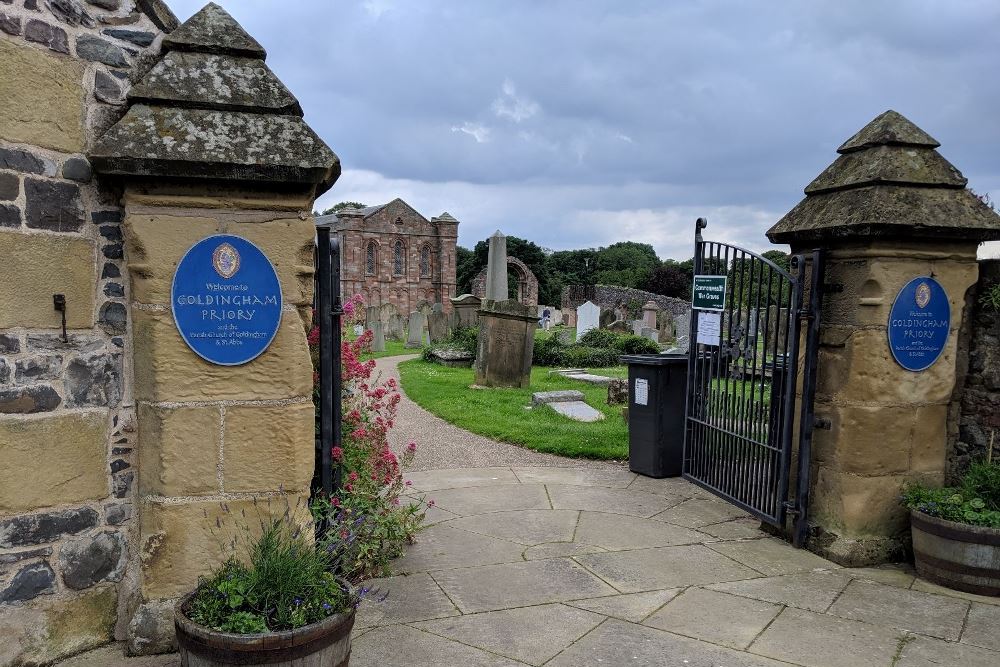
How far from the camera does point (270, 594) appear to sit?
2953mm

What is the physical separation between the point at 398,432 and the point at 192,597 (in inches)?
271

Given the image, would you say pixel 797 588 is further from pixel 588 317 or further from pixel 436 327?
pixel 436 327

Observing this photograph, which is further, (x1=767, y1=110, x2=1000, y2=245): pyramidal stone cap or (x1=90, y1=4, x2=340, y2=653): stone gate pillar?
(x1=767, y1=110, x2=1000, y2=245): pyramidal stone cap

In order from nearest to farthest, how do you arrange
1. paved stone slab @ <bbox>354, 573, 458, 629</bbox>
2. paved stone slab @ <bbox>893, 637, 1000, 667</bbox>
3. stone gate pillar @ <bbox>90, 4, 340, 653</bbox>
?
1. stone gate pillar @ <bbox>90, 4, 340, 653</bbox>
2. paved stone slab @ <bbox>893, 637, 1000, 667</bbox>
3. paved stone slab @ <bbox>354, 573, 458, 629</bbox>

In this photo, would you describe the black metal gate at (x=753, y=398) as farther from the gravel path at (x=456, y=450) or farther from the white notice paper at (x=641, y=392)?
the gravel path at (x=456, y=450)

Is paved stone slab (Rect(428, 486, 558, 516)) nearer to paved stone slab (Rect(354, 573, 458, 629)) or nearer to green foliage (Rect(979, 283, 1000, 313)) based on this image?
paved stone slab (Rect(354, 573, 458, 629))

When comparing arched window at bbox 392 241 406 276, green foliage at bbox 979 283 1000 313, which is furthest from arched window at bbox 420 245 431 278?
green foliage at bbox 979 283 1000 313

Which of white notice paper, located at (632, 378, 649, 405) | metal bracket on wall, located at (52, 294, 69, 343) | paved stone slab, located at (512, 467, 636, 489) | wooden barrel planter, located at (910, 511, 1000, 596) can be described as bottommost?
paved stone slab, located at (512, 467, 636, 489)

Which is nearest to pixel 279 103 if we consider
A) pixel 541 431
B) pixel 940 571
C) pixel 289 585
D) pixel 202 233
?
pixel 202 233

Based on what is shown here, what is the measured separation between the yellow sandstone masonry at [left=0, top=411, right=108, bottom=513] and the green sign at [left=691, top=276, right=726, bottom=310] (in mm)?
4576

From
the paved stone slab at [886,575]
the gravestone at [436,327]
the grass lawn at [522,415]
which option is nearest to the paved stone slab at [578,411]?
the grass lawn at [522,415]

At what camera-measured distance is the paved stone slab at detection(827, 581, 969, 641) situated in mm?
3957

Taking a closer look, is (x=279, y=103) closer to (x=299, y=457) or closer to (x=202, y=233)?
(x=202, y=233)

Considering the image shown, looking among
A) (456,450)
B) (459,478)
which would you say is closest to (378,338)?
(456,450)
